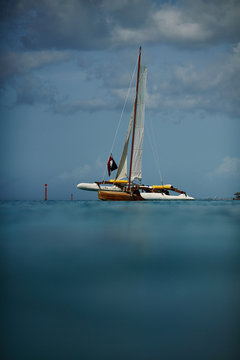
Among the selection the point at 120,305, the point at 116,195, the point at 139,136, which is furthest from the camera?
the point at 139,136

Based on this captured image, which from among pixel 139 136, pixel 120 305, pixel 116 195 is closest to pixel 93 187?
pixel 116 195

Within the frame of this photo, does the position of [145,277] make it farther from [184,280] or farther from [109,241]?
[109,241]

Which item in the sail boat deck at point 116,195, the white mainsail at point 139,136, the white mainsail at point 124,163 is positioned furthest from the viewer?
the white mainsail at point 139,136

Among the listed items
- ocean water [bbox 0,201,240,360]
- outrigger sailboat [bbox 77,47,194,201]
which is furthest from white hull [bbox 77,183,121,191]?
ocean water [bbox 0,201,240,360]

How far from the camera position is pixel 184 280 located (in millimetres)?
8320

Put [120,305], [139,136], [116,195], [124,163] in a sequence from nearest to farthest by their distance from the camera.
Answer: [120,305]
[116,195]
[139,136]
[124,163]

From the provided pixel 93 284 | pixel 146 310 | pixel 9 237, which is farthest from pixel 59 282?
pixel 9 237

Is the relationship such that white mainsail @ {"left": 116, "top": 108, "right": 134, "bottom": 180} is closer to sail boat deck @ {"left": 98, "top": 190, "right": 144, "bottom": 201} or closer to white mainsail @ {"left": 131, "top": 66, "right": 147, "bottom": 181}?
white mainsail @ {"left": 131, "top": 66, "right": 147, "bottom": 181}

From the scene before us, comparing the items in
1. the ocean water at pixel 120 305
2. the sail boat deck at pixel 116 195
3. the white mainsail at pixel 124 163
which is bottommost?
the ocean water at pixel 120 305

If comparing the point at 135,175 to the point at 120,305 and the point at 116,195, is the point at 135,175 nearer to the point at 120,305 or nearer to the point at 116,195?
the point at 116,195

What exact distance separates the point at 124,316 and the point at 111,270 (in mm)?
3737

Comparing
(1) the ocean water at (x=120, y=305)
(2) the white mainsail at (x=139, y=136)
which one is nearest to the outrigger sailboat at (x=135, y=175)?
(2) the white mainsail at (x=139, y=136)

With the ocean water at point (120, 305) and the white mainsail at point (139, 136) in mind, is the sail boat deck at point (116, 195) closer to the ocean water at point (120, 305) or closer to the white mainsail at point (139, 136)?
the white mainsail at point (139, 136)

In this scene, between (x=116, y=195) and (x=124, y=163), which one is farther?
(x=124, y=163)
